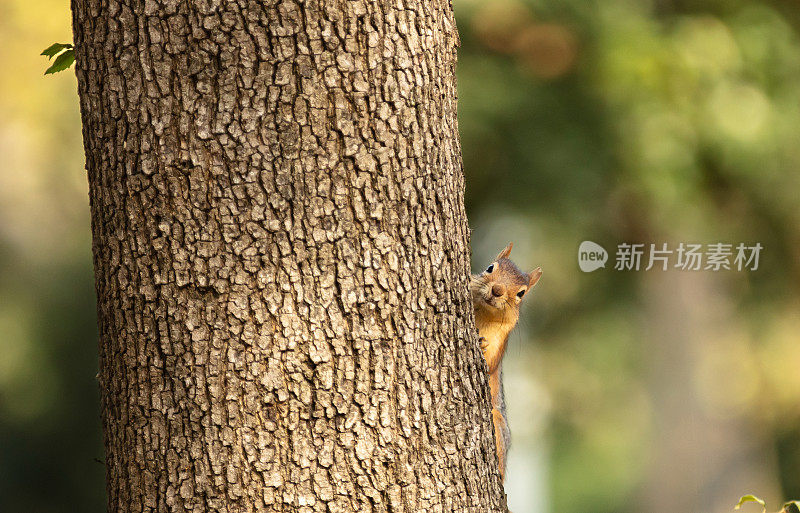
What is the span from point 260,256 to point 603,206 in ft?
25.1

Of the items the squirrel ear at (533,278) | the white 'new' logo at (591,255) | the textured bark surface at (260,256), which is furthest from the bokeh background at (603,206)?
the textured bark surface at (260,256)

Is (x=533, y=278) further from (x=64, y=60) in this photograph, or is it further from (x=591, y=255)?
(x=591, y=255)

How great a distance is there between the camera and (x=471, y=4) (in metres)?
7.70

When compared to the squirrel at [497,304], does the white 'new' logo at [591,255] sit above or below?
above

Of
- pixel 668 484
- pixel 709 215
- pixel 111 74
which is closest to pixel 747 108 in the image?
pixel 709 215

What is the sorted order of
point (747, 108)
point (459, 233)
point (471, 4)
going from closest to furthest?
point (459, 233) < point (747, 108) < point (471, 4)

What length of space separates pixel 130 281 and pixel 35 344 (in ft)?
24.8

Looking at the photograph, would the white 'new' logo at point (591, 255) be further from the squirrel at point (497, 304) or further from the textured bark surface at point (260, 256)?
the textured bark surface at point (260, 256)

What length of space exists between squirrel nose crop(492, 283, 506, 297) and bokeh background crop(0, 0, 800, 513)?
307cm

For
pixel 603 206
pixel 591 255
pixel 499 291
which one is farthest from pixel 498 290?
pixel 591 255

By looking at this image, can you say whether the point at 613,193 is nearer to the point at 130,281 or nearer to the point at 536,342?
the point at 536,342

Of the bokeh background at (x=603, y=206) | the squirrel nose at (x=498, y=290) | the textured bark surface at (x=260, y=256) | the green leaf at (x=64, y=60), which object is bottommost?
the textured bark surface at (x=260, y=256)

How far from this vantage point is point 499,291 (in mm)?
2854

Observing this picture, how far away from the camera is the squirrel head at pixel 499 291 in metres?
2.87
